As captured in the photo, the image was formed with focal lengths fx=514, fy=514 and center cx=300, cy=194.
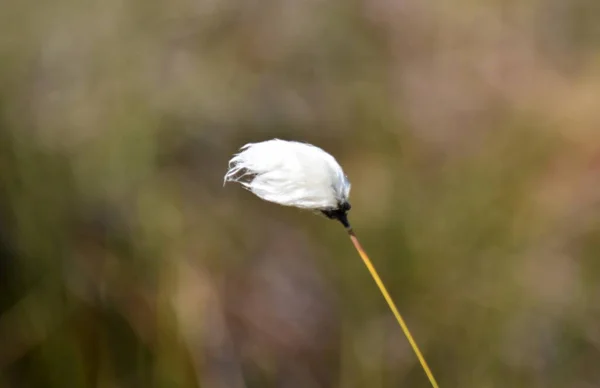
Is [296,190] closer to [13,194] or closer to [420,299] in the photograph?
[420,299]

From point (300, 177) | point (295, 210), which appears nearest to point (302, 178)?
point (300, 177)

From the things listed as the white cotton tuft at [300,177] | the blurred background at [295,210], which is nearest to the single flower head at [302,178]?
the white cotton tuft at [300,177]

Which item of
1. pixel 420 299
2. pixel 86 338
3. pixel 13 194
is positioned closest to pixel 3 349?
pixel 86 338

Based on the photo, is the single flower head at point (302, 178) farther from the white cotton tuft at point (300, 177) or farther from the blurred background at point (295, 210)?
the blurred background at point (295, 210)

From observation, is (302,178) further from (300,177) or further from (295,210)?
(295,210)

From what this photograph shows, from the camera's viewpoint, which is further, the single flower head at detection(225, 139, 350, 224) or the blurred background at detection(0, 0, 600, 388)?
the blurred background at detection(0, 0, 600, 388)

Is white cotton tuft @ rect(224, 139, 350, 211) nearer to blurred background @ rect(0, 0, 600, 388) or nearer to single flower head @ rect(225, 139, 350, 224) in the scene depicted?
single flower head @ rect(225, 139, 350, 224)

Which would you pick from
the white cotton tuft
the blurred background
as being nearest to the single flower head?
the white cotton tuft
